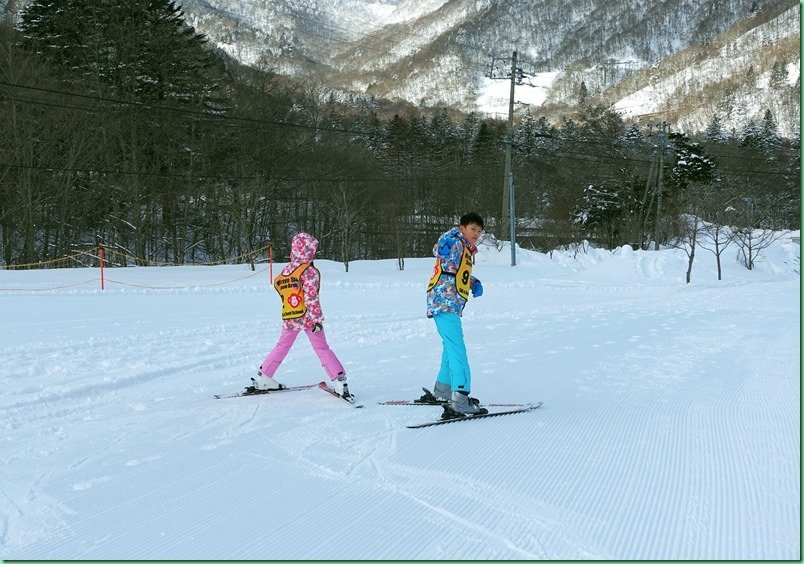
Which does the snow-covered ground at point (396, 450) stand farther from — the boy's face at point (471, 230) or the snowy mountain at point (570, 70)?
the snowy mountain at point (570, 70)

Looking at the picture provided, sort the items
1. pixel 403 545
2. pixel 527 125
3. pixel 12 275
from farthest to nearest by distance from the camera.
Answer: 1. pixel 527 125
2. pixel 12 275
3. pixel 403 545

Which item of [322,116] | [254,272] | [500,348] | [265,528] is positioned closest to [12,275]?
[254,272]

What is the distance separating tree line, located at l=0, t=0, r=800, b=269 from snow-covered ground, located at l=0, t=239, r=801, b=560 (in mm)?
15860

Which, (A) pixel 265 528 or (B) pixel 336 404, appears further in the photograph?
(B) pixel 336 404

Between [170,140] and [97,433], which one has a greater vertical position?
[170,140]

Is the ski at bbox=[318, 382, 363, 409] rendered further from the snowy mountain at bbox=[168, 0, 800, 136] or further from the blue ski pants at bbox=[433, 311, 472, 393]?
the snowy mountain at bbox=[168, 0, 800, 136]

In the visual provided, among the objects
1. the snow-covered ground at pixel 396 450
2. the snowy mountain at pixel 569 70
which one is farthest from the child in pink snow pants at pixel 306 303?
the snowy mountain at pixel 569 70

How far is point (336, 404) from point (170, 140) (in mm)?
30269

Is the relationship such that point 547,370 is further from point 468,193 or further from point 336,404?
point 468,193

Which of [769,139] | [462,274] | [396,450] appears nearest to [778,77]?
[769,139]

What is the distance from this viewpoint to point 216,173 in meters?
34.7

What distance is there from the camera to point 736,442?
4691 mm

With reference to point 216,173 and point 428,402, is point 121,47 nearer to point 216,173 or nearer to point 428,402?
point 216,173

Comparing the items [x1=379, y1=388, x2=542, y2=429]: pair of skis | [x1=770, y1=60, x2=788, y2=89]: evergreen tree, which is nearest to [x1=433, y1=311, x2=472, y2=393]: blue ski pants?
[x1=379, y1=388, x2=542, y2=429]: pair of skis
